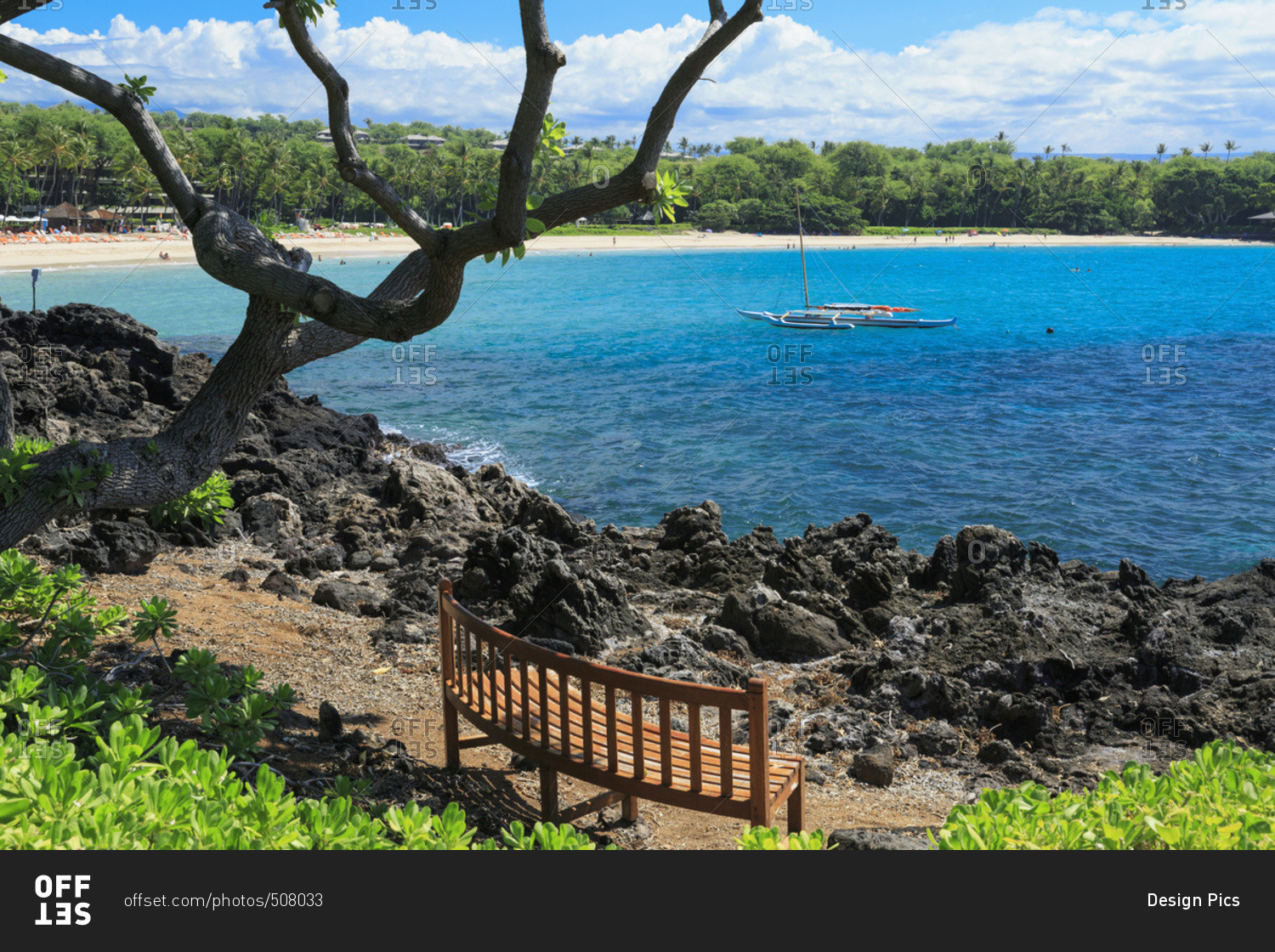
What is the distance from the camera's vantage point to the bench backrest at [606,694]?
169 inches

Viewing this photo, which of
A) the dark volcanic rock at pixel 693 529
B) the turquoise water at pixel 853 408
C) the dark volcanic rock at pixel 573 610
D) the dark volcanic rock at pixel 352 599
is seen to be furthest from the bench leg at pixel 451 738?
the turquoise water at pixel 853 408

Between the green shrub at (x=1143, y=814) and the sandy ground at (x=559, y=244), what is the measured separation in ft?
214

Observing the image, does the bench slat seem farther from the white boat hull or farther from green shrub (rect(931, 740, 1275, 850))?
the white boat hull

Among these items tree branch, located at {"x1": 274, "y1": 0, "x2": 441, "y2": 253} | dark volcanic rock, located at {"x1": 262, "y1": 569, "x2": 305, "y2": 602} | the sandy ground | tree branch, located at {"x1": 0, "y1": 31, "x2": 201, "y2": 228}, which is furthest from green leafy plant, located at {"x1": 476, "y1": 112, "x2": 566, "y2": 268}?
the sandy ground

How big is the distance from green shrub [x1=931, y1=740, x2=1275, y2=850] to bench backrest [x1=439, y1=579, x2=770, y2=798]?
3.71 ft

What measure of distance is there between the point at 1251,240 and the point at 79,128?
151 m

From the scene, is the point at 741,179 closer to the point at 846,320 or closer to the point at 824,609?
the point at 846,320

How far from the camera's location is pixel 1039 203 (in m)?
122

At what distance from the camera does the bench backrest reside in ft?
14.1

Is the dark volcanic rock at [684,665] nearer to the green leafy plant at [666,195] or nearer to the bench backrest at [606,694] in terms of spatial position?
the bench backrest at [606,694]

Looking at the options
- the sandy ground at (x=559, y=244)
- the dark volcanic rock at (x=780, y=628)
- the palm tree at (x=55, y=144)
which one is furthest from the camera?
the palm tree at (x=55, y=144)

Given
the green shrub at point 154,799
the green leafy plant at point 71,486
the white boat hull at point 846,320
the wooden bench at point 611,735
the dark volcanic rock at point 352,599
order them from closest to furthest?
the green shrub at point 154,799, the wooden bench at point 611,735, the green leafy plant at point 71,486, the dark volcanic rock at point 352,599, the white boat hull at point 846,320
